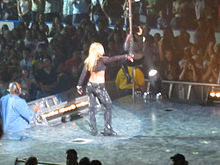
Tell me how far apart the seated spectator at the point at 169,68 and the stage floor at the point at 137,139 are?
1108 mm

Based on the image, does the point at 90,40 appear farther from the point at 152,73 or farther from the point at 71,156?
the point at 71,156

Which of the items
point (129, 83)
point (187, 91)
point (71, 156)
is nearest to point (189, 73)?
point (187, 91)

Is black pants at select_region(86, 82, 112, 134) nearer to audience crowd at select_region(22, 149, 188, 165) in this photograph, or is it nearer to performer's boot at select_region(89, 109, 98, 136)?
performer's boot at select_region(89, 109, 98, 136)

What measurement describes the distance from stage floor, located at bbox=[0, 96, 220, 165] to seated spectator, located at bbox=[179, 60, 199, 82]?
0.89 metres

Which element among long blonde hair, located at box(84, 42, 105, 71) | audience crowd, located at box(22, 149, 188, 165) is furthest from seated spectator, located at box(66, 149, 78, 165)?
long blonde hair, located at box(84, 42, 105, 71)

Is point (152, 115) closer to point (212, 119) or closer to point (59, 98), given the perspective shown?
point (212, 119)

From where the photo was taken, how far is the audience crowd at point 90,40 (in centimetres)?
1127

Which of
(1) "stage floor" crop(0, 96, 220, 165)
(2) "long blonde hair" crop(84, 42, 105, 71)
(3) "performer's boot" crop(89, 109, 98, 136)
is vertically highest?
(2) "long blonde hair" crop(84, 42, 105, 71)

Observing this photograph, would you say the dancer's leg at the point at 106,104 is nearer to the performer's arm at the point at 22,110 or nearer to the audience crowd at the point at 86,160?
the performer's arm at the point at 22,110

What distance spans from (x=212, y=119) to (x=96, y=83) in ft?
8.35

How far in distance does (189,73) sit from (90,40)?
266cm

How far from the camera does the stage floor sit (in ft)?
23.0

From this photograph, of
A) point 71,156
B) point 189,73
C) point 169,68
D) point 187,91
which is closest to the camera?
point 71,156

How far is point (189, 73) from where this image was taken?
11125 millimetres
